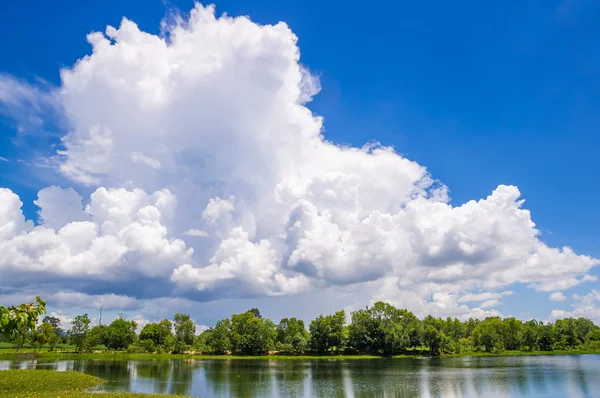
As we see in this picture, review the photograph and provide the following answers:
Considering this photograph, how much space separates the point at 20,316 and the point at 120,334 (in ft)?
559

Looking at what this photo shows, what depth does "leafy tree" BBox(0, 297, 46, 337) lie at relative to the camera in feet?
49.5

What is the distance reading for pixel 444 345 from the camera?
165750 millimetres

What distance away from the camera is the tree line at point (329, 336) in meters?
154

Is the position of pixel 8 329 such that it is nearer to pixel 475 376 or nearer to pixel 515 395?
pixel 515 395

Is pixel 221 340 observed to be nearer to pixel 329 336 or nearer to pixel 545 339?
pixel 329 336

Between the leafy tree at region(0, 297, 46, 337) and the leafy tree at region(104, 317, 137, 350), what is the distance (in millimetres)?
169319

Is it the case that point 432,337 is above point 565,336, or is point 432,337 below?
above

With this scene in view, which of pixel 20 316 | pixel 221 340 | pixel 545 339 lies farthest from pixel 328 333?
pixel 20 316

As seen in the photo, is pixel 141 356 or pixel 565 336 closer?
pixel 141 356

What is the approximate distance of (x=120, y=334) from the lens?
165250 millimetres

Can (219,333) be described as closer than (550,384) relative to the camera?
No

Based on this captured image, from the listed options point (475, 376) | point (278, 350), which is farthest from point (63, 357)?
point (475, 376)

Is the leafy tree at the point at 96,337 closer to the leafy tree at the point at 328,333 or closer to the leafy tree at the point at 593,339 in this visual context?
the leafy tree at the point at 328,333

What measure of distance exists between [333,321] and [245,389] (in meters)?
99.2
